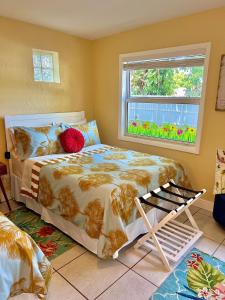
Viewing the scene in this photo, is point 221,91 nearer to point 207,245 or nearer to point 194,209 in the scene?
point 194,209

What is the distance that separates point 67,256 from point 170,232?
102 cm

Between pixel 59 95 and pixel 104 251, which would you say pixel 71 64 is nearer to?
pixel 59 95

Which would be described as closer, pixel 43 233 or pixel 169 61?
pixel 43 233

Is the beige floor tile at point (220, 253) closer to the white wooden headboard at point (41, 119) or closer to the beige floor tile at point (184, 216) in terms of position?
the beige floor tile at point (184, 216)

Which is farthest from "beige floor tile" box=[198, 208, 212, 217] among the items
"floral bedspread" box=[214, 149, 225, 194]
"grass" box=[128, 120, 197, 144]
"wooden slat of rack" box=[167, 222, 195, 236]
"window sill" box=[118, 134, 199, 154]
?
"grass" box=[128, 120, 197, 144]

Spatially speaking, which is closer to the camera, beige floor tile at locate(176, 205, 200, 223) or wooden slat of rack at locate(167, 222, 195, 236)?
wooden slat of rack at locate(167, 222, 195, 236)

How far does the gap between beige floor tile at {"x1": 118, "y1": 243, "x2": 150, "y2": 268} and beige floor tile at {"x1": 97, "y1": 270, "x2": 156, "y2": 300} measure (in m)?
0.14

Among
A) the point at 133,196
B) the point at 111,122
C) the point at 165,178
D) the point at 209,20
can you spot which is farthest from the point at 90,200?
the point at 209,20

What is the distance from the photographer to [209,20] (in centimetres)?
232

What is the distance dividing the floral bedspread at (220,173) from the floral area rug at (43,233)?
159cm

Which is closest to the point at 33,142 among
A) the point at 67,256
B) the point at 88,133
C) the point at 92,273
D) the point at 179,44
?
the point at 88,133

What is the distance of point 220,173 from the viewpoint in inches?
90.8

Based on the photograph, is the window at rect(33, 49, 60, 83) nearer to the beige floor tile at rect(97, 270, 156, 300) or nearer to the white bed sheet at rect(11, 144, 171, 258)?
the white bed sheet at rect(11, 144, 171, 258)

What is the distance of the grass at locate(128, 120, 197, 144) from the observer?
2799 millimetres
